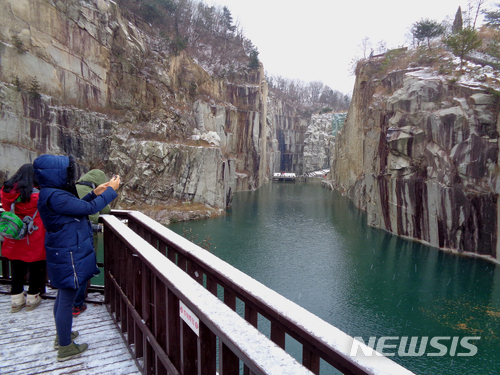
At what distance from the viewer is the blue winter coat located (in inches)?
94.3

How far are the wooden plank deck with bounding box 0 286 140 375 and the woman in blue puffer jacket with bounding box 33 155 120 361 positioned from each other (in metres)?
0.13

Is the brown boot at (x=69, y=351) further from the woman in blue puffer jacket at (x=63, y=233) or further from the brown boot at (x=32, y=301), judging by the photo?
the brown boot at (x=32, y=301)

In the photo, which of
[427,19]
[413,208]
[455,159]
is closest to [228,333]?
[455,159]

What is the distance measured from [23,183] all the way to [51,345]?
1.58 m

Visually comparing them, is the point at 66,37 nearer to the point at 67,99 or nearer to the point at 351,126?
the point at 67,99

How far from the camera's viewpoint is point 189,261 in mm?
2213

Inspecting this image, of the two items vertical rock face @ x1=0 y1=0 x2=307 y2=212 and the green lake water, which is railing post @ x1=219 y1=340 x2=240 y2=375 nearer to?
the green lake water

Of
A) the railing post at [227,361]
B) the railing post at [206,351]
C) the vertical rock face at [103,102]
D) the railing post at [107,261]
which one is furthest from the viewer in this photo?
the vertical rock face at [103,102]

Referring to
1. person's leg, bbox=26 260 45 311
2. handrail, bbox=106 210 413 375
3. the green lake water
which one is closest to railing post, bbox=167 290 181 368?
handrail, bbox=106 210 413 375

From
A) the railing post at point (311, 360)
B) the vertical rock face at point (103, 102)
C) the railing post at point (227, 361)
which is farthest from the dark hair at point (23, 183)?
the vertical rock face at point (103, 102)

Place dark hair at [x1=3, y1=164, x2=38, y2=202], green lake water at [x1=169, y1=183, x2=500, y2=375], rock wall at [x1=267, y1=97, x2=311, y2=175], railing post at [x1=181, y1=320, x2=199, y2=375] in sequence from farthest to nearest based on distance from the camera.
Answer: rock wall at [x1=267, y1=97, x2=311, y2=175] < green lake water at [x1=169, y1=183, x2=500, y2=375] < dark hair at [x1=3, y1=164, x2=38, y2=202] < railing post at [x1=181, y1=320, x2=199, y2=375]

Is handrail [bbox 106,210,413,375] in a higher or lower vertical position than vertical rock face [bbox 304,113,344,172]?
lower

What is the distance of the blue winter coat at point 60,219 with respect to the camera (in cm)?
240

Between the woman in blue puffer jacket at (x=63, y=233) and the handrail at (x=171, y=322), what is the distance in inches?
13.8
